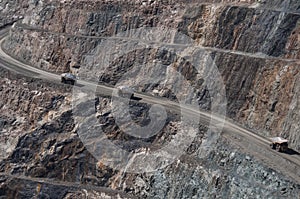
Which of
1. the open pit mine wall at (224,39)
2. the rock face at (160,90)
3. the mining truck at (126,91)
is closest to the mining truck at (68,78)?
the rock face at (160,90)

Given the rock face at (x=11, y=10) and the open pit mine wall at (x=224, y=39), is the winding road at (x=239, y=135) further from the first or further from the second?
the rock face at (x=11, y=10)

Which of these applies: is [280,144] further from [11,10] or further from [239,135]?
[11,10]

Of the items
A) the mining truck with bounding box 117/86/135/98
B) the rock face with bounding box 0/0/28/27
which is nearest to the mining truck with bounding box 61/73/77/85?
the mining truck with bounding box 117/86/135/98

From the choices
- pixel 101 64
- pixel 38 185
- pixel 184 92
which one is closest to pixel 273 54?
pixel 184 92

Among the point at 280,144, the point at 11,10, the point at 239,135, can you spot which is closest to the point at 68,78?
the point at 239,135

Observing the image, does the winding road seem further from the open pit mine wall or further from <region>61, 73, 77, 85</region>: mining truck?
the open pit mine wall

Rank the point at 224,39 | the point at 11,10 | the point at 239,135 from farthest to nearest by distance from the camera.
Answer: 1. the point at 11,10
2. the point at 224,39
3. the point at 239,135
